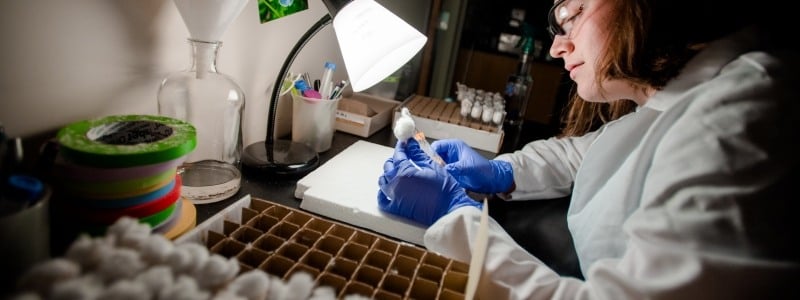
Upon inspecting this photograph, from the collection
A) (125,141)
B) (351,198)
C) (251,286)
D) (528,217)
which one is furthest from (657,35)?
(125,141)

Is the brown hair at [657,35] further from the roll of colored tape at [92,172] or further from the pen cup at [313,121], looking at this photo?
the roll of colored tape at [92,172]

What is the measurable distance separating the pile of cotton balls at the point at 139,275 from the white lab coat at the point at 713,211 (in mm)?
381

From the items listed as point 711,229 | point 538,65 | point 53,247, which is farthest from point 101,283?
point 538,65

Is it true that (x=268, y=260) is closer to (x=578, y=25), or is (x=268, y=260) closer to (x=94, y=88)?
(x=94, y=88)

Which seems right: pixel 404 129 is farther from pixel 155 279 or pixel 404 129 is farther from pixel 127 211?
pixel 155 279

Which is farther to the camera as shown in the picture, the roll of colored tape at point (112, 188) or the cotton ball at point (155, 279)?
Answer: the roll of colored tape at point (112, 188)

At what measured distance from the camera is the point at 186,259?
46 centimetres

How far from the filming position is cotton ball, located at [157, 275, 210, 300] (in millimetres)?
406

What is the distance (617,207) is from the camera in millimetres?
873

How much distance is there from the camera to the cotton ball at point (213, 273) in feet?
1.52

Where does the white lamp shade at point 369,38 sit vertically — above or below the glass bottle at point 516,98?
above

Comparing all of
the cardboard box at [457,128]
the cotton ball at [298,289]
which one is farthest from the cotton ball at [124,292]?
the cardboard box at [457,128]

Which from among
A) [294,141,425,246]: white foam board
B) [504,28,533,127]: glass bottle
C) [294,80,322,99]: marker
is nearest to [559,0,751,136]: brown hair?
[294,141,425,246]: white foam board

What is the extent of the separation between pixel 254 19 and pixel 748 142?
1045mm
